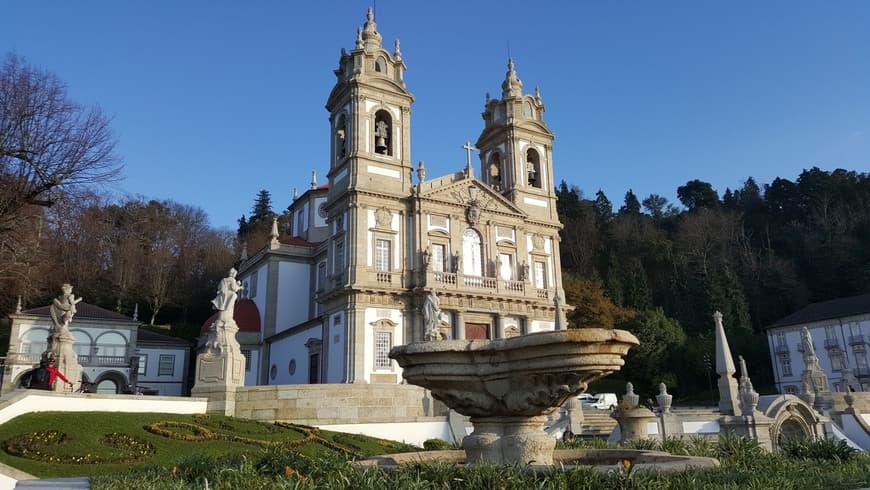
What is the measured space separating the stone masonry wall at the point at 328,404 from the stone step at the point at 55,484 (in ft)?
25.8

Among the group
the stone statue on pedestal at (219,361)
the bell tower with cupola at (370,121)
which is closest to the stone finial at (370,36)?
the bell tower with cupola at (370,121)

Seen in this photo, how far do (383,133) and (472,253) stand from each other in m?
7.83

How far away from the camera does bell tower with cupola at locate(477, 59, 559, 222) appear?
124ft

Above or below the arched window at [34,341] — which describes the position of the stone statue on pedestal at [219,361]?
below

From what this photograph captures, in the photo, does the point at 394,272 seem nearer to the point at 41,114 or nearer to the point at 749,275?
the point at 41,114

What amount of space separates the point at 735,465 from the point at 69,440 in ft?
40.6

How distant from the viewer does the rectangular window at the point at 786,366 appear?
5078cm

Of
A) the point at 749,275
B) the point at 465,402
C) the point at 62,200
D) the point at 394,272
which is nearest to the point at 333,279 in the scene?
the point at 394,272

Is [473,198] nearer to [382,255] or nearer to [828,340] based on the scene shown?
[382,255]

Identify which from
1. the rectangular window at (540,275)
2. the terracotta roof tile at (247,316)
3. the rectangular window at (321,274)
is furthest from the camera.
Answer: the terracotta roof tile at (247,316)

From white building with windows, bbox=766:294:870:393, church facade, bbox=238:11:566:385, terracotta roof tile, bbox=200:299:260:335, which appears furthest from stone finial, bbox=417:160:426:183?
white building with windows, bbox=766:294:870:393

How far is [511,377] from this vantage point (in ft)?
27.0

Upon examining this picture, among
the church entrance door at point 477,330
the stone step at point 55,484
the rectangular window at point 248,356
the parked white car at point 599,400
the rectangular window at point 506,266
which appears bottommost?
the stone step at point 55,484

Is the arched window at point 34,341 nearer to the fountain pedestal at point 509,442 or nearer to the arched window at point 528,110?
the arched window at point 528,110
